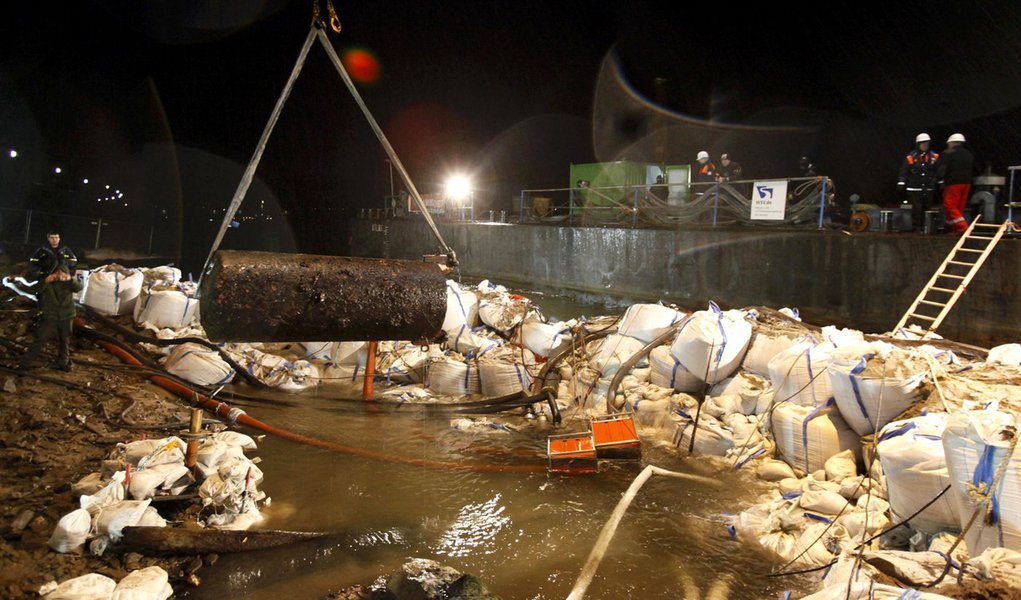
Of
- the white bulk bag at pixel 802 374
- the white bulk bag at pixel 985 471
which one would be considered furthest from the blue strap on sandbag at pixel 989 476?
the white bulk bag at pixel 802 374

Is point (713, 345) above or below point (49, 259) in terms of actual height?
below

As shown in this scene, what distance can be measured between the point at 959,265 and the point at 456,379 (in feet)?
23.5

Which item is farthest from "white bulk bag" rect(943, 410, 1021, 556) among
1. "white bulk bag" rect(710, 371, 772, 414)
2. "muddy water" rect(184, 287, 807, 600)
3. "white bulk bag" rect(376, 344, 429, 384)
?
"white bulk bag" rect(376, 344, 429, 384)

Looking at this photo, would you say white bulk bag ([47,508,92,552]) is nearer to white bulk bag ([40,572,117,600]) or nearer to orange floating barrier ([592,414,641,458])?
white bulk bag ([40,572,117,600])

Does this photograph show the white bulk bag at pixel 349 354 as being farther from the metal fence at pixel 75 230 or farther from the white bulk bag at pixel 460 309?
the metal fence at pixel 75 230

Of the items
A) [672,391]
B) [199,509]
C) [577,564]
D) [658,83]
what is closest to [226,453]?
[199,509]

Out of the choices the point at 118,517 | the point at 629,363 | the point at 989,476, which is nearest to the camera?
the point at 989,476

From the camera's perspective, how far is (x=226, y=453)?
15.1 feet

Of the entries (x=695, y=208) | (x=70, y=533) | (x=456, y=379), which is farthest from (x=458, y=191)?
(x=70, y=533)

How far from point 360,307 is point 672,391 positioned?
399cm

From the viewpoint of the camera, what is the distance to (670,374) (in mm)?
6305

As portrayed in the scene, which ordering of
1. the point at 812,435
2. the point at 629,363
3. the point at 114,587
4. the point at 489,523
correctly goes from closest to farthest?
the point at 114,587
the point at 489,523
the point at 812,435
the point at 629,363

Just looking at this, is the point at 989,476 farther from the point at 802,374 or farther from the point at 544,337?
the point at 544,337

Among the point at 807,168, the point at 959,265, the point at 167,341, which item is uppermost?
the point at 807,168
